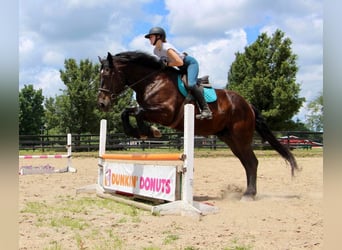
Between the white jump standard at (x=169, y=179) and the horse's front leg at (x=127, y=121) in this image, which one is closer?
the white jump standard at (x=169, y=179)

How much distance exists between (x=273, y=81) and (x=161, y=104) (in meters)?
22.3

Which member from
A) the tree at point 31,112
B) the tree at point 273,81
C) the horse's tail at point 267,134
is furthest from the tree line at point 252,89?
the horse's tail at point 267,134

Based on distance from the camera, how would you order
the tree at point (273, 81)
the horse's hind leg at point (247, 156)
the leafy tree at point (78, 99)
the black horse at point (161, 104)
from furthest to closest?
the leafy tree at point (78, 99)
the tree at point (273, 81)
the horse's hind leg at point (247, 156)
the black horse at point (161, 104)

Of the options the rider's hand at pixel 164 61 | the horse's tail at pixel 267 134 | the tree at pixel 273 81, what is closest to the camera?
the rider's hand at pixel 164 61

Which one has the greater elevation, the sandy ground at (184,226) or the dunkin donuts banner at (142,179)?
the dunkin donuts banner at (142,179)

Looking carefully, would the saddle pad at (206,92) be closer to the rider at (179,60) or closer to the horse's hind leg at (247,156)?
the rider at (179,60)

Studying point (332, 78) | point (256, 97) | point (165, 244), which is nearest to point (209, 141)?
point (256, 97)

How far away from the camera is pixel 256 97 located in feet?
A: 87.6

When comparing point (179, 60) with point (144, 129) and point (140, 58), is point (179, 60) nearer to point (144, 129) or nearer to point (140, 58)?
point (140, 58)

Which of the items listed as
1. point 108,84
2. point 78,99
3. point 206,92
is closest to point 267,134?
point 206,92

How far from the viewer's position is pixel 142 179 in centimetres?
531

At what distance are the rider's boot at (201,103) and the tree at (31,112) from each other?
32042 mm

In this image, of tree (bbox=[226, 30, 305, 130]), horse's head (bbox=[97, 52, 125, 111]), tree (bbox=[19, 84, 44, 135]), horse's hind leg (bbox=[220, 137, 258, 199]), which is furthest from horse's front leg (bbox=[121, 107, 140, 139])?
tree (bbox=[19, 84, 44, 135])

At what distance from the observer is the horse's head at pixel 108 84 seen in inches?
207
